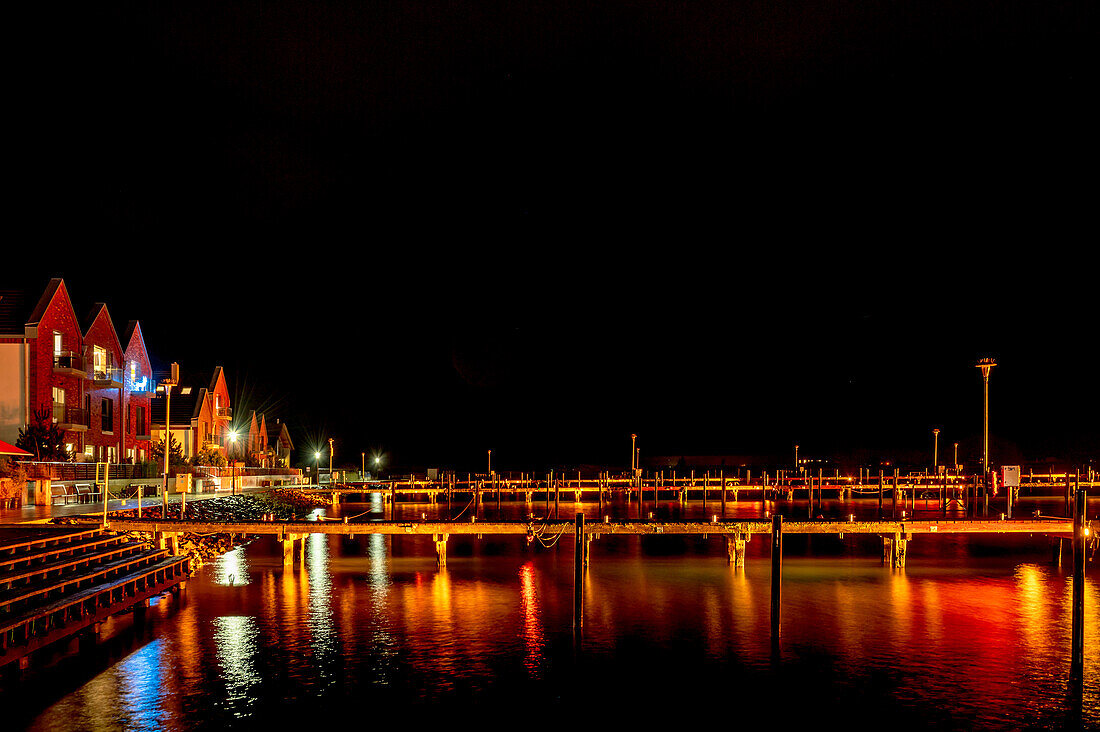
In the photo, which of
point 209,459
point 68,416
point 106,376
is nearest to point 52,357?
point 68,416

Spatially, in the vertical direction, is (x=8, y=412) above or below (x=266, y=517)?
above

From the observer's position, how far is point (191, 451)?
273 feet

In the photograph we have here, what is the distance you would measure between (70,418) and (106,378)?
256 inches

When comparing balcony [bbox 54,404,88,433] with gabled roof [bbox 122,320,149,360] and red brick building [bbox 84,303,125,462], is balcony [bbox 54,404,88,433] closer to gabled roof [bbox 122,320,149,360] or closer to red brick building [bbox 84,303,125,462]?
red brick building [bbox 84,303,125,462]

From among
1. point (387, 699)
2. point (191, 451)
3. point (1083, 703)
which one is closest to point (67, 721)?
point (387, 699)

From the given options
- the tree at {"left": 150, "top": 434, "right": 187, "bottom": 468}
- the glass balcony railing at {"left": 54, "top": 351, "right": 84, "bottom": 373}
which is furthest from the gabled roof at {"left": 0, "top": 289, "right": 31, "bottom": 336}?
the tree at {"left": 150, "top": 434, "right": 187, "bottom": 468}

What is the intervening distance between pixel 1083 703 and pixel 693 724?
30.9ft

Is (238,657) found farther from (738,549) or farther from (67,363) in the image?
(67,363)

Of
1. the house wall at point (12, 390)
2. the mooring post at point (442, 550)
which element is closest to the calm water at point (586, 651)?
the mooring post at point (442, 550)

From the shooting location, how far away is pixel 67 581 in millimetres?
25578

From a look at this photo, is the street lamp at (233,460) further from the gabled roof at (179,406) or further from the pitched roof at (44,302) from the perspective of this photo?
the pitched roof at (44,302)

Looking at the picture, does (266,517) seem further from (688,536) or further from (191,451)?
(191,451)

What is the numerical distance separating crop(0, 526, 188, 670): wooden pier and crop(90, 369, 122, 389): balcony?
28718mm

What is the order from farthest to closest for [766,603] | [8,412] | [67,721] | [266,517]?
1. [8,412]
2. [266,517]
3. [766,603]
4. [67,721]
